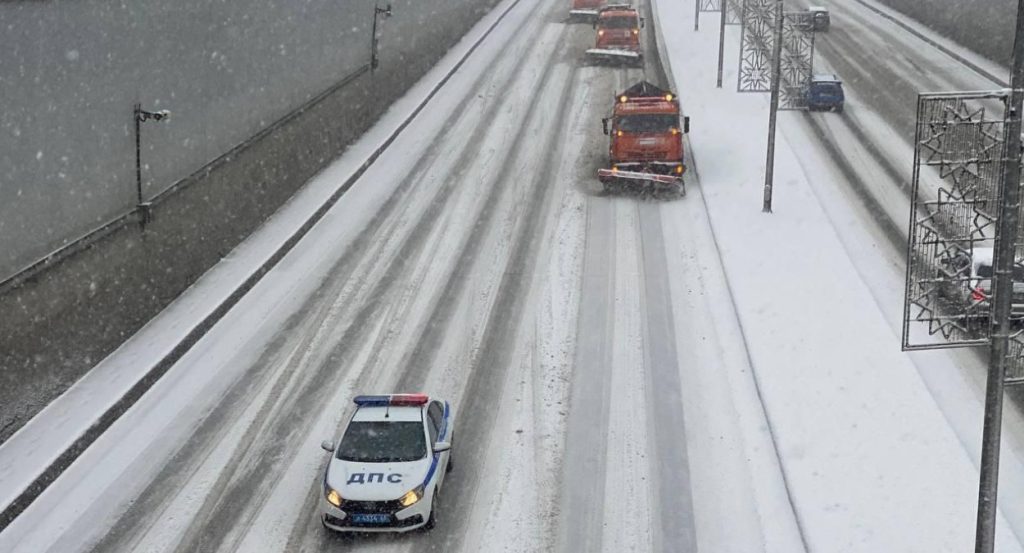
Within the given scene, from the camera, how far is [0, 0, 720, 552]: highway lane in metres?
15.5

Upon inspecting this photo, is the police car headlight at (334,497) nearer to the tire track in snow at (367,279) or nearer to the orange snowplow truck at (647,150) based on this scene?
the tire track in snow at (367,279)

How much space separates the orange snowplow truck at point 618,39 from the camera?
44.6m

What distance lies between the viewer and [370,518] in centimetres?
1457

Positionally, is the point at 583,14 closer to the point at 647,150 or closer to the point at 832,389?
the point at 647,150

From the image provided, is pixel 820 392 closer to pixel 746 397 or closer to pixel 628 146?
pixel 746 397

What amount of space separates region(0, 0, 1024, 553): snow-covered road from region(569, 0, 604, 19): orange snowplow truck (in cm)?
2370

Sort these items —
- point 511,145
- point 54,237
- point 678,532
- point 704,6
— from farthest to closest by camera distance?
point 704,6, point 511,145, point 54,237, point 678,532

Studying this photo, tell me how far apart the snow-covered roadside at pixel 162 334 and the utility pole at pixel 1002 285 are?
1225 centimetres

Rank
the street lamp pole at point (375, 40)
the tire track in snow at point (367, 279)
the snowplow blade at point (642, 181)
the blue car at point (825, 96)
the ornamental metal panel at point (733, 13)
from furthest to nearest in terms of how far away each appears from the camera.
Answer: the ornamental metal panel at point (733, 13)
the blue car at point (825, 96)
the street lamp pole at point (375, 40)
the snowplow blade at point (642, 181)
the tire track in snow at point (367, 279)

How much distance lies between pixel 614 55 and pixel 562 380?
27.1 metres

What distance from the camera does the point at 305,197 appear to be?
A: 1167 inches

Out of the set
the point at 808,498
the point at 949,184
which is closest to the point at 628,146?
the point at 949,184

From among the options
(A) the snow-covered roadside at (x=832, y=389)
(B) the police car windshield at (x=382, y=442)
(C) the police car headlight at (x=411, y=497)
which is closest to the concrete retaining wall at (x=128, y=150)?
(B) the police car windshield at (x=382, y=442)

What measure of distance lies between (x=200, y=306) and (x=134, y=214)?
Answer: 2690 mm
